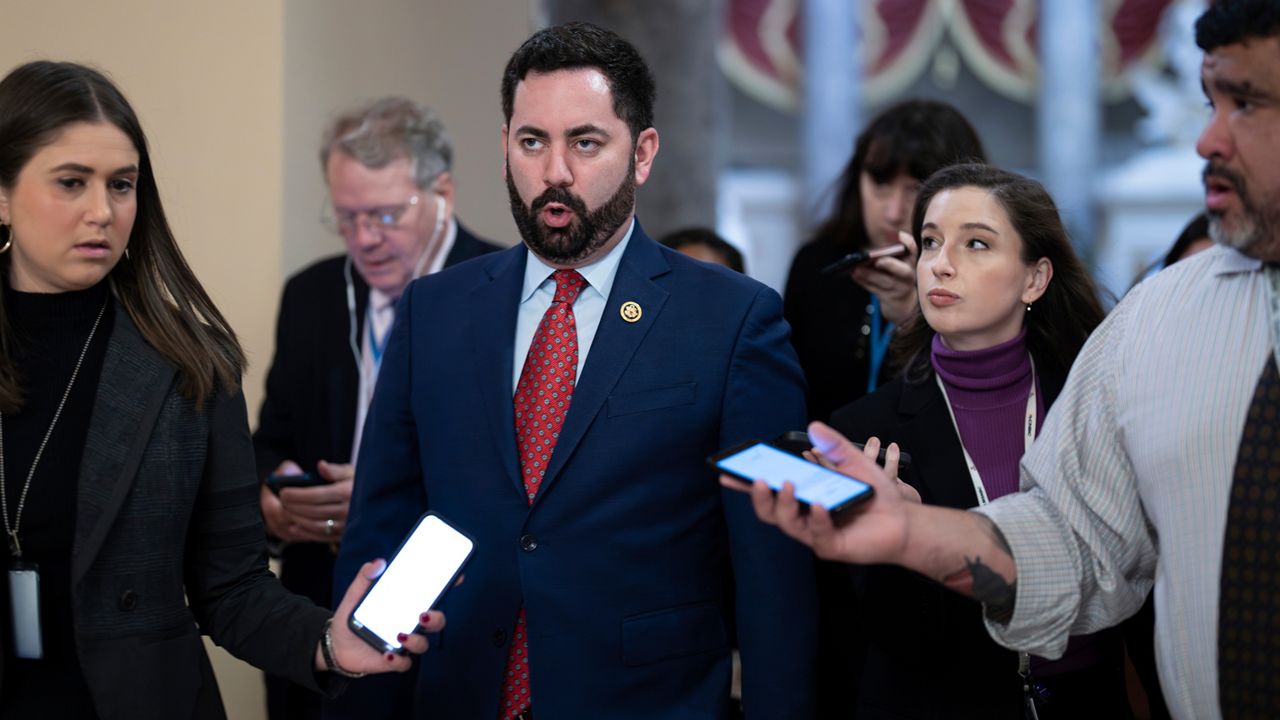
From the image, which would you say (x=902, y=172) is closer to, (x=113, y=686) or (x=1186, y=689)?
(x=1186, y=689)

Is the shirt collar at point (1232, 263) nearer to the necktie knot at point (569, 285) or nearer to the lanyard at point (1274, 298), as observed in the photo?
the lanyard at point (1274, 298)

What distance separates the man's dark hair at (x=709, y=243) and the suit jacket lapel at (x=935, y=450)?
1.60 metres

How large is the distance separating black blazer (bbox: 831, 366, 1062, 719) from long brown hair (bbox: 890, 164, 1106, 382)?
0.07m

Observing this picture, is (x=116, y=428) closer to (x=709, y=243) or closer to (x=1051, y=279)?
(x=1051, y=279)

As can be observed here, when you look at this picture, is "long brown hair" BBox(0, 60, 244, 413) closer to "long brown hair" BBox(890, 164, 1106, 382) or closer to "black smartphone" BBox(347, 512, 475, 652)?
"black smartphone" BBox(347, 512, 475, 652)

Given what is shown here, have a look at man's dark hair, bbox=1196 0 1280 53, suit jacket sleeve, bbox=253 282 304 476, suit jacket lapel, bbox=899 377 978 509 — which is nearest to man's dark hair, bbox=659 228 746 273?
suit jacket sleeve, bbox=253 282 304 476

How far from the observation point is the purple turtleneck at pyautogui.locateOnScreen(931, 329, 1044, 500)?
2.57m

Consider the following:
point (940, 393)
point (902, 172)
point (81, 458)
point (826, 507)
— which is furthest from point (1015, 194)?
point (81, 458)

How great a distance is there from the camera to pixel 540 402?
7.52ft

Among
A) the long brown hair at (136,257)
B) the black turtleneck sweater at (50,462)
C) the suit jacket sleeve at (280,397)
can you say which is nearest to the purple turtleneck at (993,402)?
the long brown hair at (136,257)

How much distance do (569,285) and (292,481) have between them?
121 centimetres

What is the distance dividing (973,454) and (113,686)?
1614mm

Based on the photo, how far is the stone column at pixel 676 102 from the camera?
23.0 feet

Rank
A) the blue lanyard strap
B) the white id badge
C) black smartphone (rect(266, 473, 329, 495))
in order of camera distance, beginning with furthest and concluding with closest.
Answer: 1. the blue lanyard strap
2. black smartphone (rect(266, 473, 329, 495))
3. the white id badge
